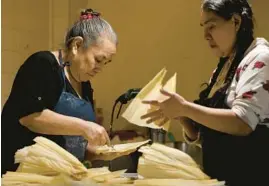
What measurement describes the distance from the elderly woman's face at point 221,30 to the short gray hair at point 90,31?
1.45 feet

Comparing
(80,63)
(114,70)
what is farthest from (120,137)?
(80,63)

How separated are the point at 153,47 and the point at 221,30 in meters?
1.78

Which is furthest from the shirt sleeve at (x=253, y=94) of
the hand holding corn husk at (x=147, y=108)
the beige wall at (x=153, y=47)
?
the beige wall at (x=153, y=47)

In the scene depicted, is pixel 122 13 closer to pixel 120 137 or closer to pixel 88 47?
pixel 120 137

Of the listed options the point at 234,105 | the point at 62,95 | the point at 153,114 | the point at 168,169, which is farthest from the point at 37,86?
the point at 234,105

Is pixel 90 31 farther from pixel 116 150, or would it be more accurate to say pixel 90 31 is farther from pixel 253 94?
pixel 253 94

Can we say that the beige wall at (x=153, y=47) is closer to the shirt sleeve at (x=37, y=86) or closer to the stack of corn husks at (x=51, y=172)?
the shirt sleeve at (x=37, y=86)

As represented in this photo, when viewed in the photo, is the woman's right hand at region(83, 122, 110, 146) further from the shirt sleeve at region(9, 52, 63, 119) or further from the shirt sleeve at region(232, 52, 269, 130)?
the shirt sleeve at region(232, 52, 269, 130)

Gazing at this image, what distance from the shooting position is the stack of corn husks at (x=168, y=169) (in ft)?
3.74

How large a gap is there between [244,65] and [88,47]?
645 millimetres

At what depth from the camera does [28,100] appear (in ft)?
4.64

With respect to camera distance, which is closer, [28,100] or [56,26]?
[28,100]

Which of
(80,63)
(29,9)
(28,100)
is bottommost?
(28,100)

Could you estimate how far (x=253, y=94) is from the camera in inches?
44.9
